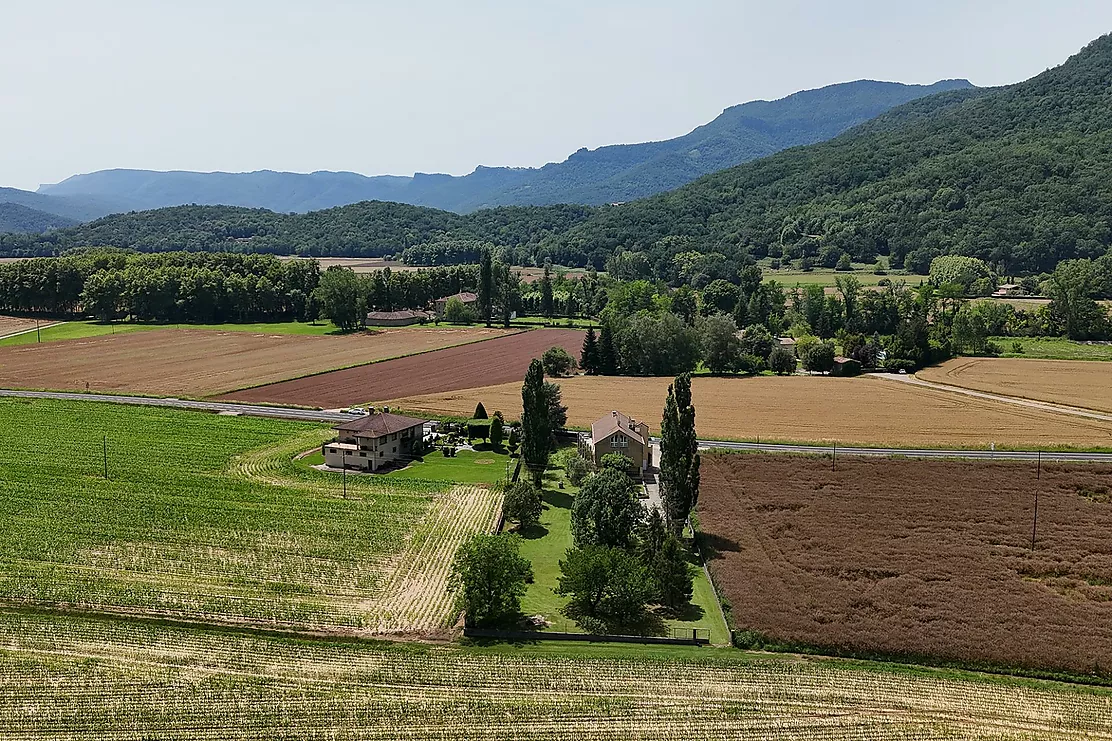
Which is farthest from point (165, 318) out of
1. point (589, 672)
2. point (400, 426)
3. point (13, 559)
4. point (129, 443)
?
point (589, 672)

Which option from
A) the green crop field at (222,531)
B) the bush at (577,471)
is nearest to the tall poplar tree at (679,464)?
the bush at (577,471)

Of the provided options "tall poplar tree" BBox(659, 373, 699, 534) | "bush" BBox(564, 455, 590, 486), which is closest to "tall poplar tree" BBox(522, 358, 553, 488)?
"bush" BBox(564, 455, 590, 486)

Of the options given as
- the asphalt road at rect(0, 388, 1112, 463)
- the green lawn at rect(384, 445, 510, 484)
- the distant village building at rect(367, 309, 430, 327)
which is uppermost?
the distant village building at rect(367, 309, 430, 327)

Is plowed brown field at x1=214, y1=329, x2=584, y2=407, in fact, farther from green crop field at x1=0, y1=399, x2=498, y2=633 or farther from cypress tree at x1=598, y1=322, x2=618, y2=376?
green crop field at x1=0, y1=399, x2=498, y2=633

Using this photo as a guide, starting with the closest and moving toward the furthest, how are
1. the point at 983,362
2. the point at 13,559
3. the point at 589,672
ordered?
the point at 589,672 → the point at 13,559 → the point at 983,362

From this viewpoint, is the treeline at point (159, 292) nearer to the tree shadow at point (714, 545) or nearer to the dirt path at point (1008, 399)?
the dirt path at point (1008, 399)

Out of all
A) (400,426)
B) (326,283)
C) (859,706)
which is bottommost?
(859,706)

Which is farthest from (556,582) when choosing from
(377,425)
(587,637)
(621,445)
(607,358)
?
(607,358)

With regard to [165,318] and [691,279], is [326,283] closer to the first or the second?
[165,318]
